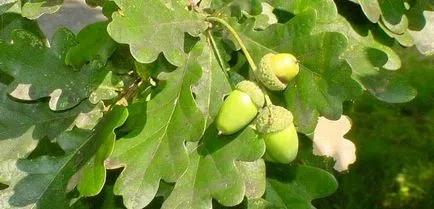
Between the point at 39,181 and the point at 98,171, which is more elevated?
the point at 98,171

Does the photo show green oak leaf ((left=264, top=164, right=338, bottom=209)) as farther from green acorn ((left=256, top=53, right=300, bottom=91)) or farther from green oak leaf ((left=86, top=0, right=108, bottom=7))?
green oak leaf ((left=86, top=0, right=108, bottom=7))

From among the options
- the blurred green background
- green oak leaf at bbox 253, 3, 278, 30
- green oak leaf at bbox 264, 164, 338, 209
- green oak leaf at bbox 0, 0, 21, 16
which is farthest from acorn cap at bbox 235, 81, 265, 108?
the blurred green background

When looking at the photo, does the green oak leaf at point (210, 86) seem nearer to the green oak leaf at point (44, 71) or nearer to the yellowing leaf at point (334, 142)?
the green oak leaf at point (44, 71)

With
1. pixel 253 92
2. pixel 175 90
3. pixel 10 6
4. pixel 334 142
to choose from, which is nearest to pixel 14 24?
pixel 10 6

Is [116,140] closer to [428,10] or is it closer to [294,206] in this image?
[294,206]

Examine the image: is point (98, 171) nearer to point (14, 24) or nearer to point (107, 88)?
point (107, 88)

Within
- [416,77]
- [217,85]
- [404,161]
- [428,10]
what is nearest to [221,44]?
[217,85]
